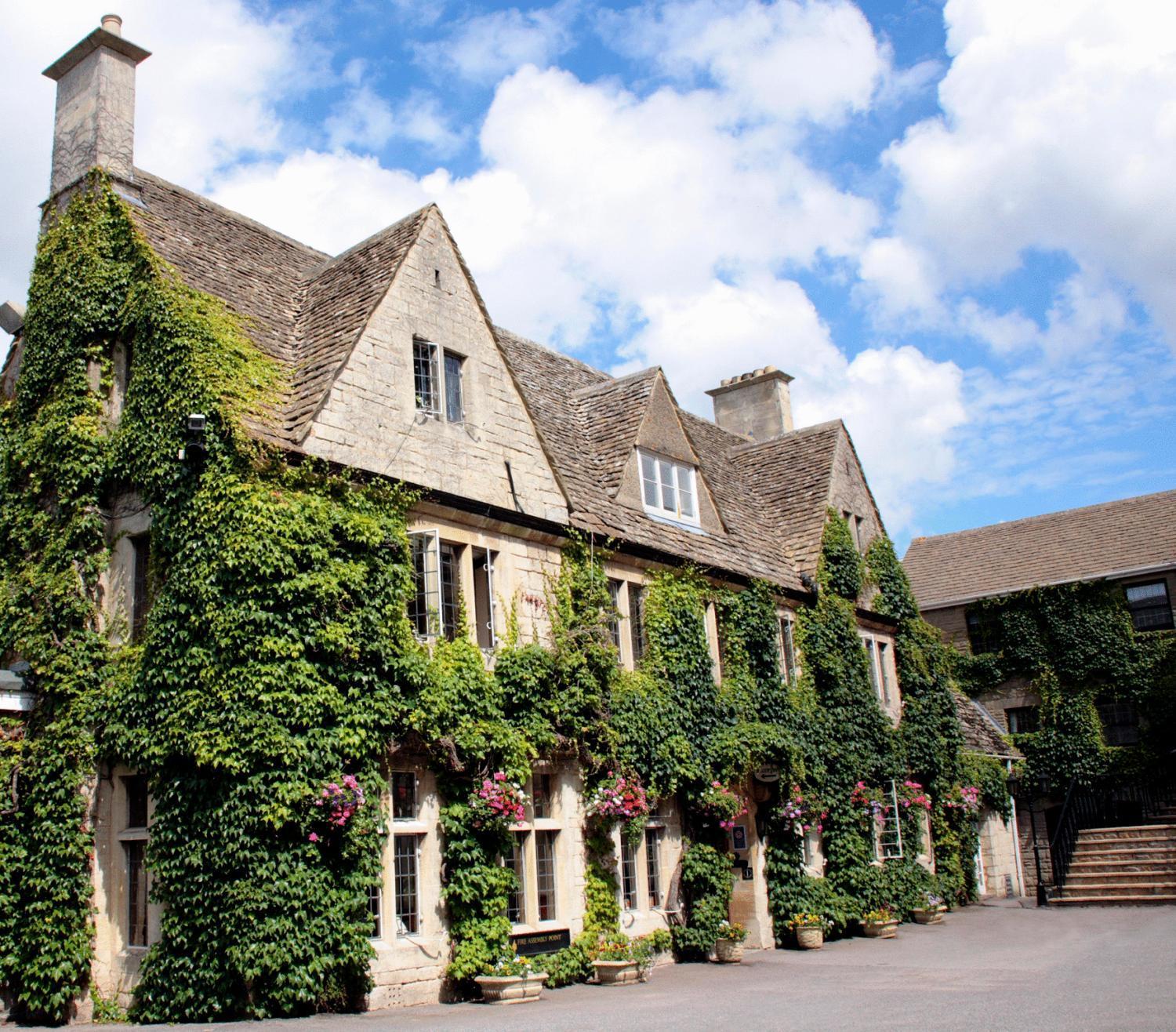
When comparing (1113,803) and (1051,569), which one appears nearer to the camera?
(1113,803)

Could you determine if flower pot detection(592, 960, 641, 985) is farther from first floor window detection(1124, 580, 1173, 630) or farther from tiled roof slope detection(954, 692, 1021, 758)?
first floor window detection(1124, 580, 1173, 630)

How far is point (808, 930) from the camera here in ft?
66.4

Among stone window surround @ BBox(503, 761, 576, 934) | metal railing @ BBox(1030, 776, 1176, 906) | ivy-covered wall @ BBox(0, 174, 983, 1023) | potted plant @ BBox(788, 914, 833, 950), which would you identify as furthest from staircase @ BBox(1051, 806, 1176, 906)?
stone window surround @ BBox(503, 761, 576, 934)

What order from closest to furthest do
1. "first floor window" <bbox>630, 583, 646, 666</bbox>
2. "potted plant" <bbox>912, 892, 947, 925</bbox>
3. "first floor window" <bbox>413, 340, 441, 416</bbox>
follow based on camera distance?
1. "first floor window" <bbox>413, 340, 441, 416</bbox>
2. "first floor window" <bbox>630, 583, 646, 666</bbox>
3. "potted plant" <bbox>912, 892, 947, 925</bbox>

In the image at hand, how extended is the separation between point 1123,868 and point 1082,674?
24.6 feet

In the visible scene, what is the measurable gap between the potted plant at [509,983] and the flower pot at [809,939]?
284 inches

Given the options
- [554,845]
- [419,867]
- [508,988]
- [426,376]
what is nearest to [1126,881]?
[554,845]

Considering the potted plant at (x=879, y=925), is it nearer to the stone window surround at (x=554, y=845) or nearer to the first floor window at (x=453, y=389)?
the stone window surround at (x=554, y=845)

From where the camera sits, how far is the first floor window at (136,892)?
1382 centimetres

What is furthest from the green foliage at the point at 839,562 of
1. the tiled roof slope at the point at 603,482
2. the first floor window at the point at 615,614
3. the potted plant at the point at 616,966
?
the potted plant at the point at 616,966

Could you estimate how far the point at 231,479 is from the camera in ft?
44.8

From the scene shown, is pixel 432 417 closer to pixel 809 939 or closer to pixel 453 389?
pixel 453 389

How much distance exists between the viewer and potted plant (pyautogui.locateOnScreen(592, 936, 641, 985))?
51.8 ft

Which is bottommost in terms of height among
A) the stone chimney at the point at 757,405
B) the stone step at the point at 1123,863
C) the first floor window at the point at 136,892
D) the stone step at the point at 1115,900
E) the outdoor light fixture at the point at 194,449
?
the stone step at the point at 1115,900
